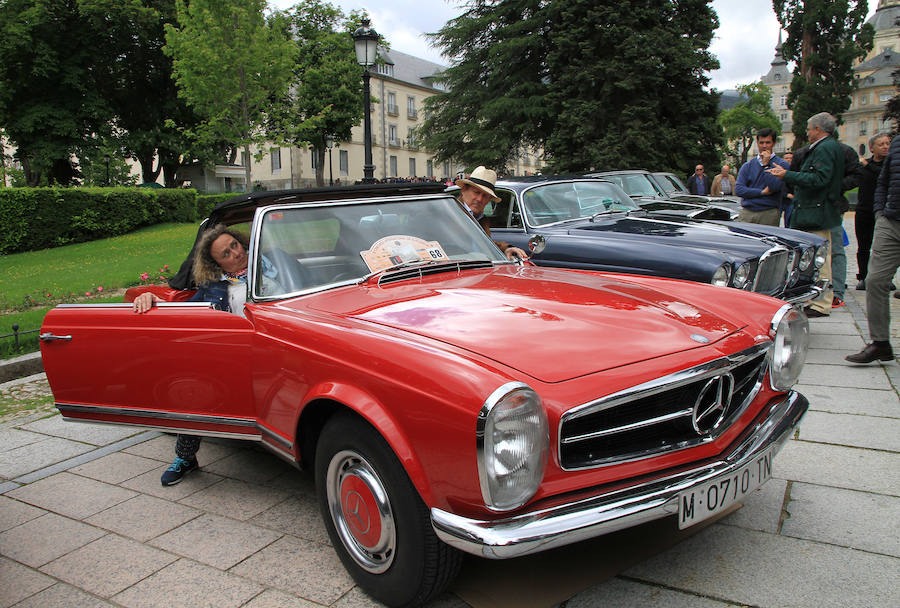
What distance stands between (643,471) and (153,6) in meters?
37.6

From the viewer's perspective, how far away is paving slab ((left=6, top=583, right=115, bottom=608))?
8.53 feet

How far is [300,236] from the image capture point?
340 cm

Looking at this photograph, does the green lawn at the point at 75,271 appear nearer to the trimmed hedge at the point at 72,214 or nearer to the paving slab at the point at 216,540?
the trimmed hedge at the point at 72,214

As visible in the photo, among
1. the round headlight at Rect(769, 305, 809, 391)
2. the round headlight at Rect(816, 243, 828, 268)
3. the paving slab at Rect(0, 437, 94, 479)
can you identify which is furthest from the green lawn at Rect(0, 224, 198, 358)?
the round headlight at Rect(816, 243, 828, 268)

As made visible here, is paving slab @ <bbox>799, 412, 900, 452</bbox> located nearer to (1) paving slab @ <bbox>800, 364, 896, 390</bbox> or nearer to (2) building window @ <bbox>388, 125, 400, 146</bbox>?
(1) paving slab @ <bbox>800, 364, 896, 390</bbox>

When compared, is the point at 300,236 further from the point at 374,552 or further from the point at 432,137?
the point at 432,137

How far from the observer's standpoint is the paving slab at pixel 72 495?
351 centimetres

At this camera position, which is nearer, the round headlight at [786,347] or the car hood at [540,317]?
the car hood at [540,317]

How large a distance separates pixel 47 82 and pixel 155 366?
33370 millimetres

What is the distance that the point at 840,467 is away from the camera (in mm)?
3430

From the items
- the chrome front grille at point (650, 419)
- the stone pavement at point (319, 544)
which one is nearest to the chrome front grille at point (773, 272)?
the stone pavement at point (319, 544)

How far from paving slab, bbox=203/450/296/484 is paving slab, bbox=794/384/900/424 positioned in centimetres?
349

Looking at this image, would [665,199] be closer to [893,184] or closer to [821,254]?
[821,254]

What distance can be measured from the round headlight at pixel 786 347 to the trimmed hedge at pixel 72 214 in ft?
61.1
